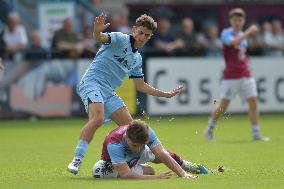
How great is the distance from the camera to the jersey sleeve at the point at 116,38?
13477 mm

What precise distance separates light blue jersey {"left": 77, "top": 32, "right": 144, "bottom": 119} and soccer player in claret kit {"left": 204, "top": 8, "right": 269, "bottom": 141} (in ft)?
19.4

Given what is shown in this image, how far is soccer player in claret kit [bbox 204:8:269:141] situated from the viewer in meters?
19.6

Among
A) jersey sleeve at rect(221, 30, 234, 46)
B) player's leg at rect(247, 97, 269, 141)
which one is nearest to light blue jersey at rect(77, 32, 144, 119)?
jersey sleeve at rect(221, 30, 234, 46)

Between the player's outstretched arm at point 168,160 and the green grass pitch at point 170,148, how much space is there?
15cm

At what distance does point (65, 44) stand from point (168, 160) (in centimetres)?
1389

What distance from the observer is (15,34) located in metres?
25.8

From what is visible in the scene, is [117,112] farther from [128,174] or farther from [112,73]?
[128,174]

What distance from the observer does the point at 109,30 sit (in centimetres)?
2667

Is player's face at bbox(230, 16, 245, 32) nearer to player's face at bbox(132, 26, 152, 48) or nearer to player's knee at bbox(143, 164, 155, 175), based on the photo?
player's face at bbox(132, 26, 152, 48)

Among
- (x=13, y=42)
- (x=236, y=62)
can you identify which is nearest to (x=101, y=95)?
(x=236, y=62)

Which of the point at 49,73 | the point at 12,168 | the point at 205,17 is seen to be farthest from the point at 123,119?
the point at 205,17

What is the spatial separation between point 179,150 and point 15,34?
9692 mm

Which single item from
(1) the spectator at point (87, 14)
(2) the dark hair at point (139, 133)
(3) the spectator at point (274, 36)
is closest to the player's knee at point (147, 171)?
(2) the dark hair at point (139, 133)

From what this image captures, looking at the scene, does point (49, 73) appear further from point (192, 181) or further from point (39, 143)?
point (192, 181)
